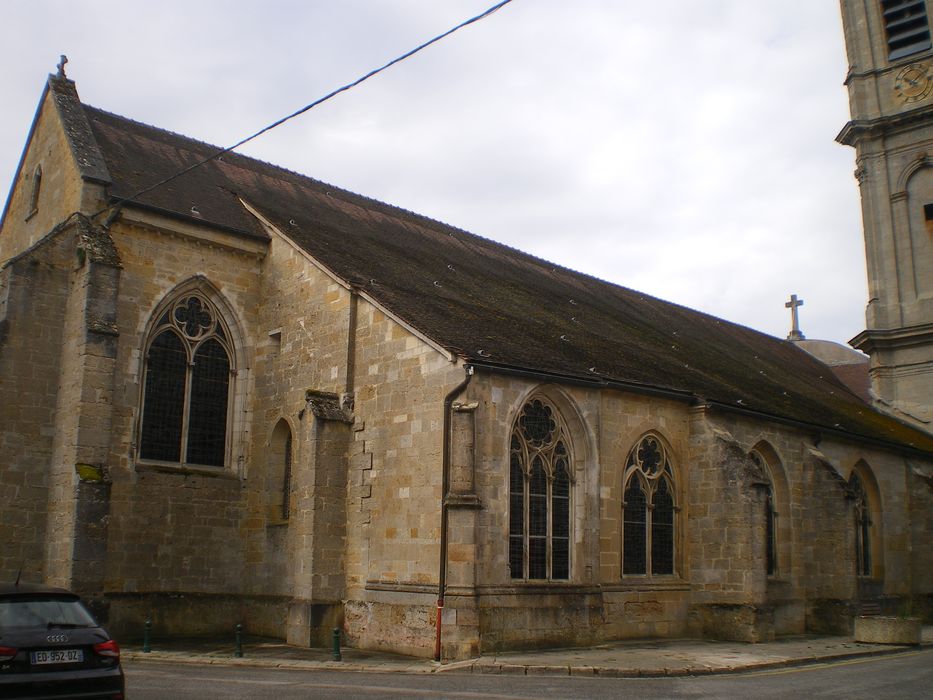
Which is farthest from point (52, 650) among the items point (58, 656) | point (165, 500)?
point (165, 500)

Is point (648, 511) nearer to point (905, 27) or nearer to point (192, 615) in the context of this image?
point (192, 615)

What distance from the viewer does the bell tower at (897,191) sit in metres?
33.7

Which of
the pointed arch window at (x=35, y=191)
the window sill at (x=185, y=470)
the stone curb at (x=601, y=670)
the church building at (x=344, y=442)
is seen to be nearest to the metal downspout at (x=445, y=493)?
the church building at (x=344, y=442)

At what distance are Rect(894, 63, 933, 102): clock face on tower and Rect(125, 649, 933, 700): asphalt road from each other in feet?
83.9

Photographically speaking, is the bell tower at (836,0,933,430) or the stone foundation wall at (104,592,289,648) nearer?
the stone foundation wall at (104,592,289,648)

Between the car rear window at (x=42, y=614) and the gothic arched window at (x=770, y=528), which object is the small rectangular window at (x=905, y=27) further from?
the car rear window at (x=42, y=614)

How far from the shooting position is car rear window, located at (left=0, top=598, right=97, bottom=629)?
8.30 metres

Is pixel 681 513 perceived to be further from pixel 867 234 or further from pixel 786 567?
pixel 867 234

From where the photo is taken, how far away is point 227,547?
63.9 ft

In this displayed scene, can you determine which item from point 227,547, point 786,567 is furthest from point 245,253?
point 786,567

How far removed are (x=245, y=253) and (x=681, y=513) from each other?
1090 cm

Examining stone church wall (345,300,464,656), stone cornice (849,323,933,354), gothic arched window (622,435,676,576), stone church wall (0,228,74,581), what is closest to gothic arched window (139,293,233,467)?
stone church wall (0,228,74,581)

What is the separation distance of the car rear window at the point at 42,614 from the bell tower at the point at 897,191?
100 feet

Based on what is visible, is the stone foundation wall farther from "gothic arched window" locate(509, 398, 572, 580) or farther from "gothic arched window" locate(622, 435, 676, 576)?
"gothic arched window" locate(622, 435, 676, 576)
